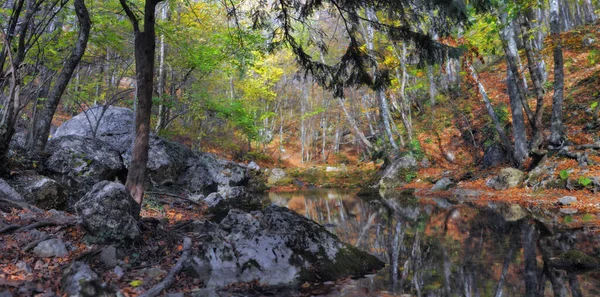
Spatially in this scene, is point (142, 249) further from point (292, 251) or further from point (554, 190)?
point (554, 190)

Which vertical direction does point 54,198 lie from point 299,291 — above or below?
above

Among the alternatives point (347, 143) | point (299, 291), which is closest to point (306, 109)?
point (347, 143)

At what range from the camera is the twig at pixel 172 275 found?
3383 mm

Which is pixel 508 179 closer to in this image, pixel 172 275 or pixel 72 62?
pixel 172 275

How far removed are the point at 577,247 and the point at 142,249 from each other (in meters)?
6.22

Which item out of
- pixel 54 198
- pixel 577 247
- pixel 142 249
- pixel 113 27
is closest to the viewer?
pixel 142 249

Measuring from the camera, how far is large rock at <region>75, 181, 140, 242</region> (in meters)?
4.40

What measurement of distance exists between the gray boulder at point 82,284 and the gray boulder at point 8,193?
343 cm

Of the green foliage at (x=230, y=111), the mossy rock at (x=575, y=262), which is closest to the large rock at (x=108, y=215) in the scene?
the mossy rock at (x=575, y=262)

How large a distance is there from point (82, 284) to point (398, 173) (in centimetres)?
1739

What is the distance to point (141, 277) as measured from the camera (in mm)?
3838

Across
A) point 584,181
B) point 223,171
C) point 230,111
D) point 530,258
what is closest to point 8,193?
point 530,258

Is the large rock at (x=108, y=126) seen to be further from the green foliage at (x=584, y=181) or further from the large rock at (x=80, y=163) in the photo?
the green foliage at (x=584, y=181)

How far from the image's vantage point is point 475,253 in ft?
16.9
